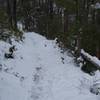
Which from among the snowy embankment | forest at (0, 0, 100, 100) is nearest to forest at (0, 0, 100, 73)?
forest at (0, 0, 100, 100)

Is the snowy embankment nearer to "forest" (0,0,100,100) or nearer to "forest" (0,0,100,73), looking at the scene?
"forest" (0,0,100,100)

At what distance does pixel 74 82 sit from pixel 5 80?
109 inches

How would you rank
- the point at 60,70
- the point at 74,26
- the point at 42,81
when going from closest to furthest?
the point at 42,81 < the point at 60,70 < the point at 74,26

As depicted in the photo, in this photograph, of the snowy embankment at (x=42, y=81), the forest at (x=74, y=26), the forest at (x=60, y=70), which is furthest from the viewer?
the forest at (x=74, y=26)

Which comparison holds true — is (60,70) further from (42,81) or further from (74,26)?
(74,26)

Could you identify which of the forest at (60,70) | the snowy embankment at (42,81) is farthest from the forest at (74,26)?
the snowy embankment at (42,81)

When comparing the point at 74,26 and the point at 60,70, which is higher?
the point at 74,26

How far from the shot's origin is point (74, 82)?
449 inches

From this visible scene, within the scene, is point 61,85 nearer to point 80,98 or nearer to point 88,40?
point 80,98

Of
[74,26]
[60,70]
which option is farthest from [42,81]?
[74,26]

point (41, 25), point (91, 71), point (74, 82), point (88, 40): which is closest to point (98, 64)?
point (91, 71)

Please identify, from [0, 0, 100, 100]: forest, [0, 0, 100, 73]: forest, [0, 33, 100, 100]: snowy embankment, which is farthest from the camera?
[0, 0, 100, 73]: forest

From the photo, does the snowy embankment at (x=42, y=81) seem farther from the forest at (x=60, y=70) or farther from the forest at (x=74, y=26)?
the forest at (x=74, y=26)

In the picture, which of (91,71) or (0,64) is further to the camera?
(91,71)
